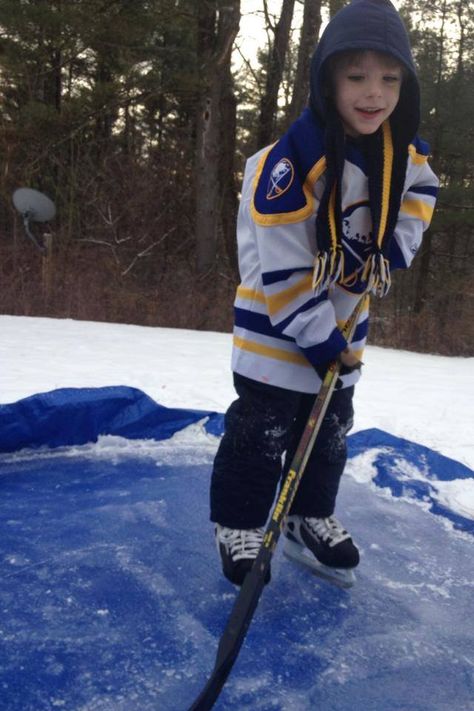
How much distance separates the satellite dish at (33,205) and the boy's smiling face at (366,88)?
9.98 metres

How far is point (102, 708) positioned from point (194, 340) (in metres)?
4.13

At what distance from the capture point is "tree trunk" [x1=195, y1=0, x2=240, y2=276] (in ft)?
30.2

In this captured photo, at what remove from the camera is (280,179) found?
5.12ft

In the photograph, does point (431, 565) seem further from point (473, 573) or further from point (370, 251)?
point (370, 251)

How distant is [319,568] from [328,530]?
3.7 inches

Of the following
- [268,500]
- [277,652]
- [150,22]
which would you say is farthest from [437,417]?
[150,22]

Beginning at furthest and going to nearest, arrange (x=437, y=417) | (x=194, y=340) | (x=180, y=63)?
(x=180, y=63)
(x=194, y=340)
(x=437, y=417)

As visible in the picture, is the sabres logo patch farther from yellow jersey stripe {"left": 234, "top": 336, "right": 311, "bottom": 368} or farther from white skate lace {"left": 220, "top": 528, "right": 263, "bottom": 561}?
white skate lace {"left": 220, "top": 528, "right": 263, "bottom": 561}

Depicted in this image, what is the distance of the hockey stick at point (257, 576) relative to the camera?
1156mm

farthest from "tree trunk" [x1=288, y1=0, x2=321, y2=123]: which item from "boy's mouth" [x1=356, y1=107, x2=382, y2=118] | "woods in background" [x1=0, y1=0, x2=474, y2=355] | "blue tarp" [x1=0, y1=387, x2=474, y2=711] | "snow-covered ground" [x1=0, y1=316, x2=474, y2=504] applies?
"boy's mouth" [x1=356, y1=107, x2=382, y2=118]

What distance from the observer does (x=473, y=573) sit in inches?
71.7

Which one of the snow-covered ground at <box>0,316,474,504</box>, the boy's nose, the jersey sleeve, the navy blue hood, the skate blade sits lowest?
the skate blade

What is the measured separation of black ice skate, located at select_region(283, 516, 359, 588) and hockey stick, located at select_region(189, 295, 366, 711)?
283mm

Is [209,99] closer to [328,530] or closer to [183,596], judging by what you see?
[328,530]
